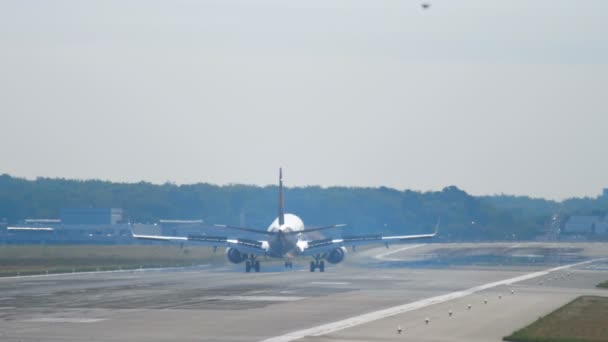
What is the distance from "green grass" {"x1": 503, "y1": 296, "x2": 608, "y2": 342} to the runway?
103 cm

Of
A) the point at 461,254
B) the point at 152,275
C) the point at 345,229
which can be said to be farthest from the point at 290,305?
the point at 345,229

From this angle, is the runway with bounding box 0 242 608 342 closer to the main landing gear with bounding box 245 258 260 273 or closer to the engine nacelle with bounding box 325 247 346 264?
the main landing gear with bounding box 245 258 260 273

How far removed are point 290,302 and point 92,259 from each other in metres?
57.3

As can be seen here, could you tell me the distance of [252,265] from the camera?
3809 inches

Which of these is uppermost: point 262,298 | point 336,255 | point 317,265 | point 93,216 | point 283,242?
point 93,216

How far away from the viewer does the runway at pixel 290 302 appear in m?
43.5

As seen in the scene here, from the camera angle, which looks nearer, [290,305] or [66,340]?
[66,340]

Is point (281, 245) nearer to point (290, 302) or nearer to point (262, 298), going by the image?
point (262, 298)

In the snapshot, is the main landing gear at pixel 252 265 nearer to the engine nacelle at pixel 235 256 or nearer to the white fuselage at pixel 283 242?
the white fuselage at pixel 283 242

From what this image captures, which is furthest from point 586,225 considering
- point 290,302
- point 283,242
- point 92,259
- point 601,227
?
point 290,302

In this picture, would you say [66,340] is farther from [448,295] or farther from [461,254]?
[461,254]

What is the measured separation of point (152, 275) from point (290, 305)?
3179 cm

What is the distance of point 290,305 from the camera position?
2248 inches

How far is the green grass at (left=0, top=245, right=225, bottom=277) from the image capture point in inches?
3782
